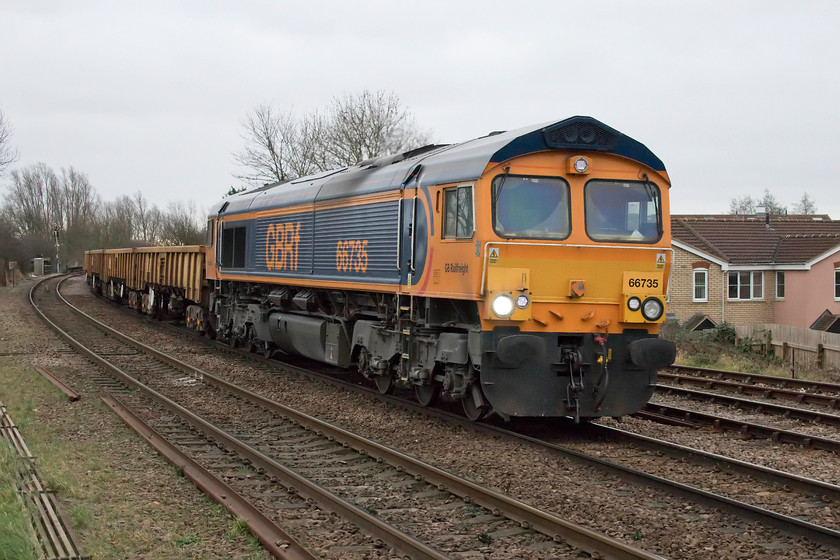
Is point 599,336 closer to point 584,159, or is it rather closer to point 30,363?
point 584,159

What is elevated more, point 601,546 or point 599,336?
point 599,336

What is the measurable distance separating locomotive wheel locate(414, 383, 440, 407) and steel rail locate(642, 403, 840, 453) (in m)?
3.11

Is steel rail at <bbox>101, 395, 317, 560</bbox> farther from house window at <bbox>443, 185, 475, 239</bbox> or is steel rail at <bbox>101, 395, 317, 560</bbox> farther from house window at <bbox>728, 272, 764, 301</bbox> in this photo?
house window at <bbox>728, 272, 764, 301</bbox>

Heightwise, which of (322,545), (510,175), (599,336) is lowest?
(322,545)

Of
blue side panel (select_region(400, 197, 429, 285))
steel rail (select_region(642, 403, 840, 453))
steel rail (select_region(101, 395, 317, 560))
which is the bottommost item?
steel rail (select_region(101, 395, 317, 560))

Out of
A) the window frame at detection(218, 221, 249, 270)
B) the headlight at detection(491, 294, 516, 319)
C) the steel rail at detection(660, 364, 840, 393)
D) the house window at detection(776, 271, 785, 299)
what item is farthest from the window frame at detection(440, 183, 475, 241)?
the house window at detection(776, 271, 785, 299)

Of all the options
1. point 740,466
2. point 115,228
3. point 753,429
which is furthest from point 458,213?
point 115,228

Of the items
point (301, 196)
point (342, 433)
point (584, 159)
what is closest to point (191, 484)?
point (342, 433)

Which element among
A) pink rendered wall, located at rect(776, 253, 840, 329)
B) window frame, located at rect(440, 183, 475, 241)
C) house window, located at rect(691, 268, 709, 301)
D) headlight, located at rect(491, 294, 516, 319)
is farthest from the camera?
house window, located at rect(691, 268, 709, 301)

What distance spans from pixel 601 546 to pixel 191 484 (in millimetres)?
3976

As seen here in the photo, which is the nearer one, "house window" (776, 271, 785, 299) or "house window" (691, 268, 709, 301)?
"house window" (691, 268, 709, 301)

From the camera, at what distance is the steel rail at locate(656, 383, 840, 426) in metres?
10.9

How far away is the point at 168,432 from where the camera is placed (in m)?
10.1

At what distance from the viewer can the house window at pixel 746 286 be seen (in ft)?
115
